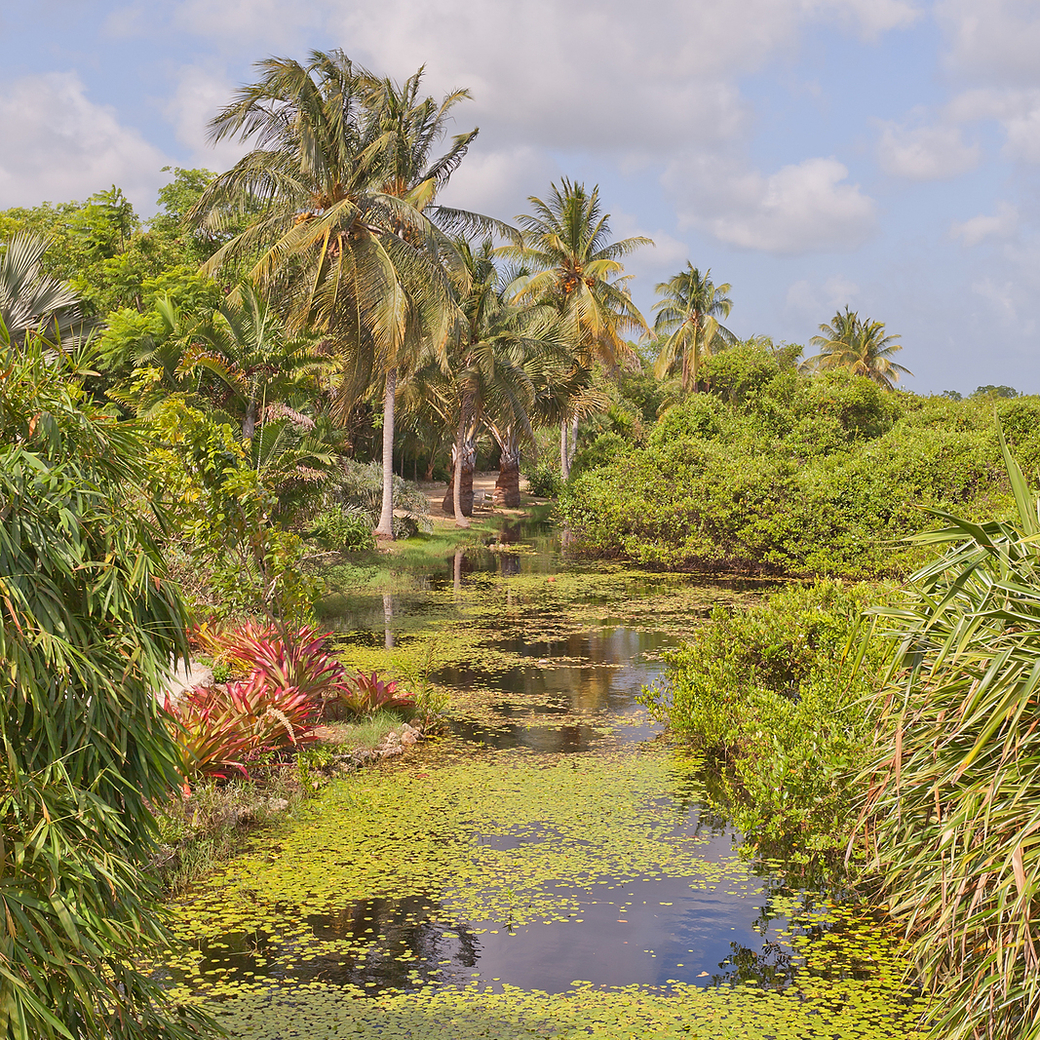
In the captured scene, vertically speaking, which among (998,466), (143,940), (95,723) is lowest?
(143,940)

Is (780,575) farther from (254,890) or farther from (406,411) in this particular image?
(254,890)

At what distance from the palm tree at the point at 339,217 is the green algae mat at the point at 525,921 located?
568 inches

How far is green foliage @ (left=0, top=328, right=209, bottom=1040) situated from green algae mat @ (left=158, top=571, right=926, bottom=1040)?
7.12ft

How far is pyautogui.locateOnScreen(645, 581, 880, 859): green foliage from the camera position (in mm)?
6797

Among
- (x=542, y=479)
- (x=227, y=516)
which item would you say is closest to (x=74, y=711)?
(x=227, y=516)

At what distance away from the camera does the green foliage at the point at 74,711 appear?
8.50ft

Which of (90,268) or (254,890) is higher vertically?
(90,268)

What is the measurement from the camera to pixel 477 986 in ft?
17.3

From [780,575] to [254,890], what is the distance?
1733 centimetres

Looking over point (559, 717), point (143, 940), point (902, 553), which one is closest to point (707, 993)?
point (143, 940)

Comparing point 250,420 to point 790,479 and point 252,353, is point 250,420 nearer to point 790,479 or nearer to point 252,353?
point 252,353

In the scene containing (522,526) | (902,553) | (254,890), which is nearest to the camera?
(254,890)

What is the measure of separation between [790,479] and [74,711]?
20.6m

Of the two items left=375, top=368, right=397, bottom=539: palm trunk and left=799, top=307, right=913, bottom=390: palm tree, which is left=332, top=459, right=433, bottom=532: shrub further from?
left=799, top=307, right=913, bottom=390: palm tree
